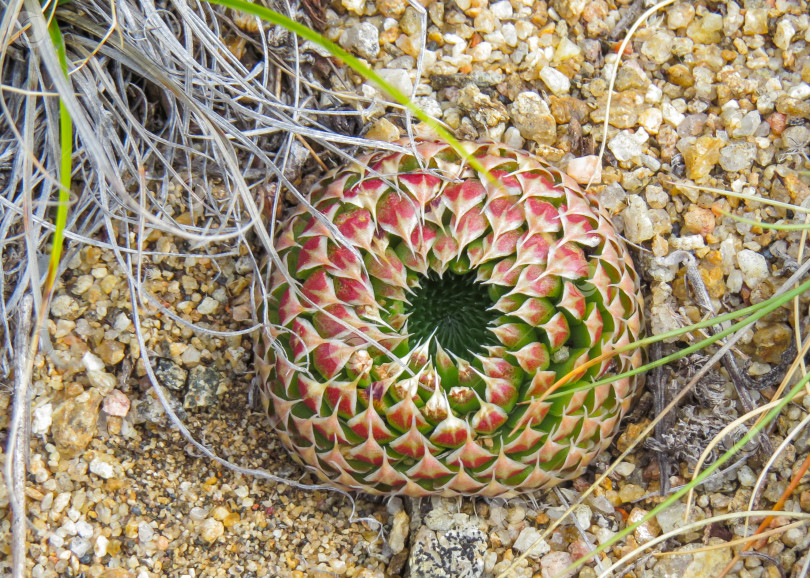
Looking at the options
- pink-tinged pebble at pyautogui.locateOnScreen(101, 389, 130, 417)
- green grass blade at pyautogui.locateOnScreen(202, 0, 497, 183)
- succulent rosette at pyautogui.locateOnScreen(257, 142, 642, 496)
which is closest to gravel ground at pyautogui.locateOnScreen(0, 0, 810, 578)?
pink-tinged pebble at pyautogui.locateOnScreen(101, 389, 130, 417)

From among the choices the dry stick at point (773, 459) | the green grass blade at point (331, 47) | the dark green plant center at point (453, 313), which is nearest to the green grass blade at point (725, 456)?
the dry stick at point (773, 459)

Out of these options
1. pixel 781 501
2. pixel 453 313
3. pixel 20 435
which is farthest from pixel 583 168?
pixel 20 435

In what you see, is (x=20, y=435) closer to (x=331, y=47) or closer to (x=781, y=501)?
(x=331, y=47)

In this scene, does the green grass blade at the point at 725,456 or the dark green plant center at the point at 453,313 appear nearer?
the green grass blade at the point at 725,456

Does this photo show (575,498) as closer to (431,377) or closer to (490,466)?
(490,466)

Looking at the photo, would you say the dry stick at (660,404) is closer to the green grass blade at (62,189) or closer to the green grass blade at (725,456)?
the green grass blade at (725,456)

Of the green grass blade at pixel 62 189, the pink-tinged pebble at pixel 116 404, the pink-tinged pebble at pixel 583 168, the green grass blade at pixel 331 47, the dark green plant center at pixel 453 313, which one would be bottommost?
the pink-tinged pebble at pixel 116 404
